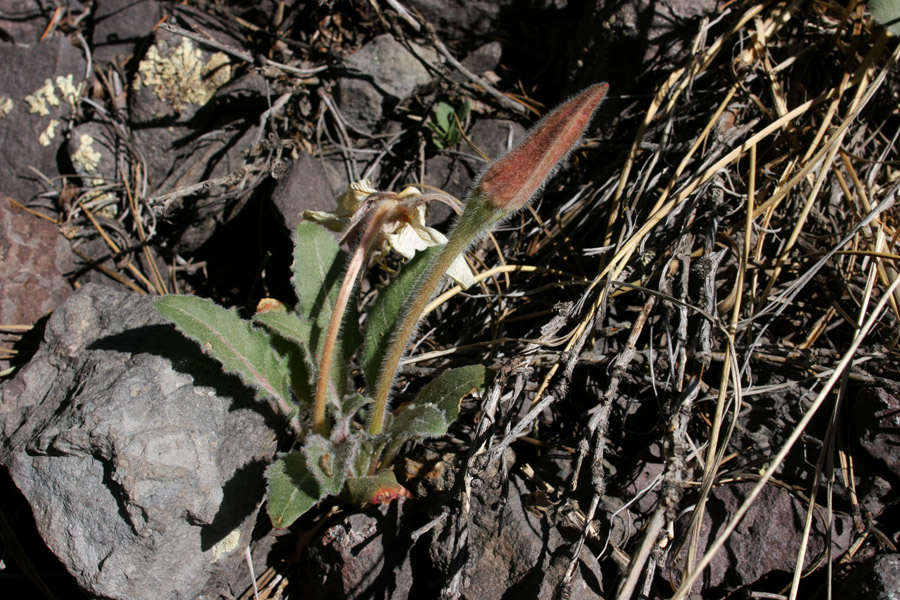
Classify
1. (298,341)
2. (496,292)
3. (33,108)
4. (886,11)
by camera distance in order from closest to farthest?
(298,341), (886,11), (496,292), (33,108)

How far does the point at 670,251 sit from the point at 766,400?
62 centimetres

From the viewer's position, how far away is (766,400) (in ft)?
6.79

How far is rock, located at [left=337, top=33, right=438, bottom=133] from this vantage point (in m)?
2.90

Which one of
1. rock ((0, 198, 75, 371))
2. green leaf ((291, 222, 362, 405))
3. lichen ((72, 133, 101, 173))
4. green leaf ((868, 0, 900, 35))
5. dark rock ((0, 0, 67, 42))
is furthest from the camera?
dark rock ((0, 0, 67, 42))

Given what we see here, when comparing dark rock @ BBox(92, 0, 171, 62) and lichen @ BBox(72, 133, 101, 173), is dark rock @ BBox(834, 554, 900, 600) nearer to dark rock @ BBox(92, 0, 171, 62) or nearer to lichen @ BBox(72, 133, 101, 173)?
lichen @ BBox(72, 133, 101, 173)

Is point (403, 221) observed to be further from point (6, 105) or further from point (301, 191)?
point (6, 105)

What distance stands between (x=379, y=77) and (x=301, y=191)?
2.53ft

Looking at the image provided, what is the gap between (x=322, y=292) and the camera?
2.08m

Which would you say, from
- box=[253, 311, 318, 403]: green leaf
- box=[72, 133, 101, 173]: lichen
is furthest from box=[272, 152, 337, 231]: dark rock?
box=[72, 133, 101, 173]: lichen

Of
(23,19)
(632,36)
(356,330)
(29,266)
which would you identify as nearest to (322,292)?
(356,330)

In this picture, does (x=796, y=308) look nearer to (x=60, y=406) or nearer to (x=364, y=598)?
(x=364, y=598)

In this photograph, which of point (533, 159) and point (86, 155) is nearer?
point (533, 159)

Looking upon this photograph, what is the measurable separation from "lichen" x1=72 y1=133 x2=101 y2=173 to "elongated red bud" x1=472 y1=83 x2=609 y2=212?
2.40m

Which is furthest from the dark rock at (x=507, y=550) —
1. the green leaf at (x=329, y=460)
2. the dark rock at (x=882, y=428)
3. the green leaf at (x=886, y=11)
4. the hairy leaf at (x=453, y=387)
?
the green leaf at (x=886, y=11)
